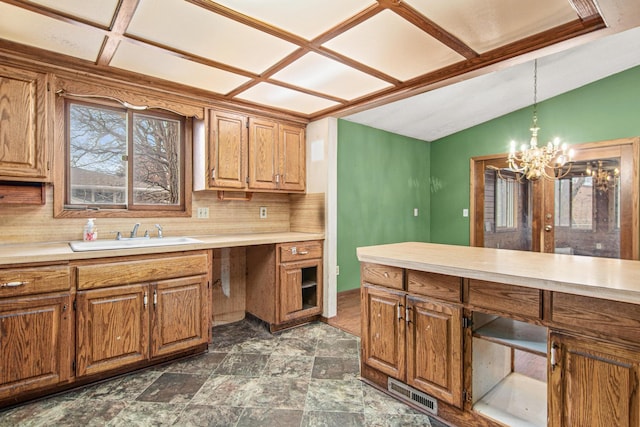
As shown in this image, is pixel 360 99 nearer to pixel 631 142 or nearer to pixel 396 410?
pixel 396 410

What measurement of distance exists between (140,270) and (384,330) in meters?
1.68

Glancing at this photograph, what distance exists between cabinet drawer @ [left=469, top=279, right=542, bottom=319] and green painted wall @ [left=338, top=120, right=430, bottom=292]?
245 centimetres

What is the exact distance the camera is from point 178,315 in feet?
8.14

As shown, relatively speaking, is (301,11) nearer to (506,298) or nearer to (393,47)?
(393,47)

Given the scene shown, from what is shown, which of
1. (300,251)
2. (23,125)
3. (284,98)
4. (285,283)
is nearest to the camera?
(23,125)

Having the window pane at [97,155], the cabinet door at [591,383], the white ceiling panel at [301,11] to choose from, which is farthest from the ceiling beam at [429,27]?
the window pane at [97,155]

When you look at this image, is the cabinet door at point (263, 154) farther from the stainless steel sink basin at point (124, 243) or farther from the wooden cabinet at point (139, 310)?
the wooden cabinet at point (139, 310)

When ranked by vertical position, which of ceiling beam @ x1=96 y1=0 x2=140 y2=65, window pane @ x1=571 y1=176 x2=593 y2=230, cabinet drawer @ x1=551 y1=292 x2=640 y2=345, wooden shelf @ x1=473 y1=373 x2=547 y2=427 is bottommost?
wooden shelf @ x1=473 y1=373 x2=547 y2=427

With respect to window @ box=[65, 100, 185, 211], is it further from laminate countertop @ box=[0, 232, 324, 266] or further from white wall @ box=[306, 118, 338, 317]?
white wall @ box=[306, 118, 338, 317]

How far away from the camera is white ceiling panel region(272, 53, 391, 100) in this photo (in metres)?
2.34

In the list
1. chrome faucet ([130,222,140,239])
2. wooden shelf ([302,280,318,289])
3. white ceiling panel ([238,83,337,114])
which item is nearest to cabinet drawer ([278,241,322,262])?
wooden shelf ([302,280,318,289])

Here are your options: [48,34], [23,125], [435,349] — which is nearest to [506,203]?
[435,349]

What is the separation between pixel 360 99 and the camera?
10.1ft

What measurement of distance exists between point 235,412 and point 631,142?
4.84 meters
